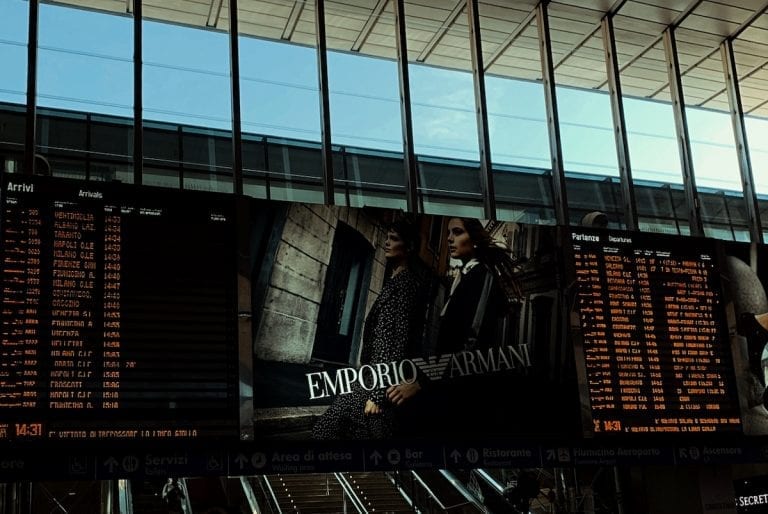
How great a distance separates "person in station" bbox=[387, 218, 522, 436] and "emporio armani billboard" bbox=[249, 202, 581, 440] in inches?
0.5

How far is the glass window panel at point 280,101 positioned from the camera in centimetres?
1113

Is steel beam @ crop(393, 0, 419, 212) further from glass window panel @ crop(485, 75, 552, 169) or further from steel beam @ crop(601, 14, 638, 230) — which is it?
steel beam @ crop(601, 14, 638, 230)

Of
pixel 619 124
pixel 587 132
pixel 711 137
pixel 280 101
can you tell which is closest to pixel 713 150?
pixel 711 137

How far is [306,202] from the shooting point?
35.6ft

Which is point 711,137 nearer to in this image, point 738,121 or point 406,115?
point 738,121

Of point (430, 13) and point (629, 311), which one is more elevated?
point (430, 13)

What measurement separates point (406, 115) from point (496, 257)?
239 cm

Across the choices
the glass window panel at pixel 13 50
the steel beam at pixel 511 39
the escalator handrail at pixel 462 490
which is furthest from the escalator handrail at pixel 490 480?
the glass window panel at pixel 13 50

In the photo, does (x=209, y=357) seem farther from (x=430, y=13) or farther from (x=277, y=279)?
(x=430, y=13)

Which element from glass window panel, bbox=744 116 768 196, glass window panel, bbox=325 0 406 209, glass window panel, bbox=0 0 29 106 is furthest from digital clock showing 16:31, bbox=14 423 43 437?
glass window panel, bbox=744 116 768 196

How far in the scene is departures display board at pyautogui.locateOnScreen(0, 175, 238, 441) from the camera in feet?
27.3

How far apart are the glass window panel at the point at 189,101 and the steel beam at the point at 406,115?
219 centimetres

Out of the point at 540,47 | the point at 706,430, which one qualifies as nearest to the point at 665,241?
the point at 706,430

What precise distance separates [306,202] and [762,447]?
237 inches
